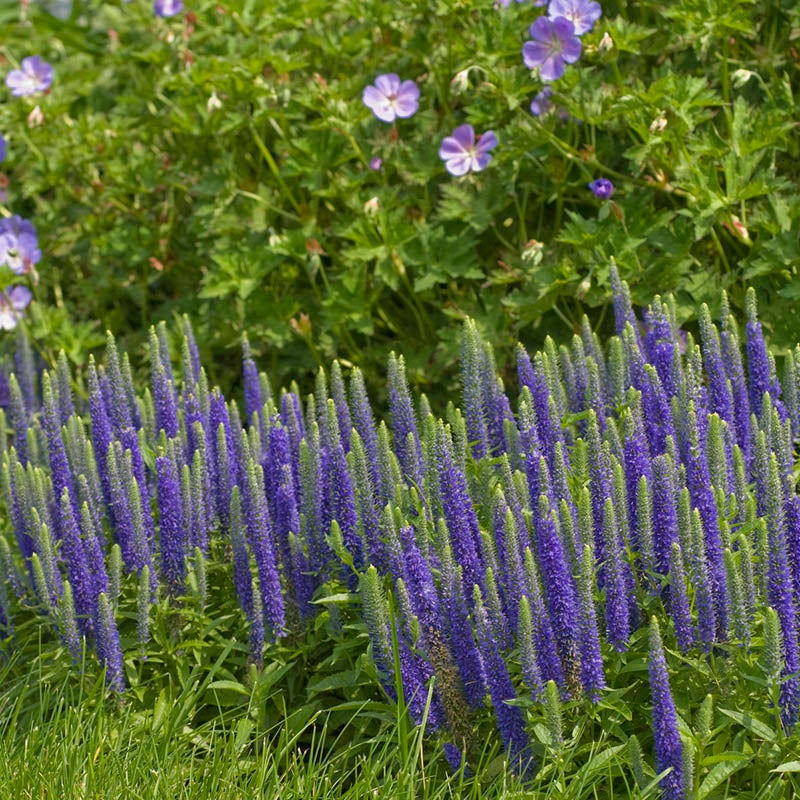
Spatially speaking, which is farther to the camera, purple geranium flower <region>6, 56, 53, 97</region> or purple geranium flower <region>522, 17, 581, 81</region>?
purple geranium flower <region>6, 56, 53, 97</region>

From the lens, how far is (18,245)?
A: 226 inches

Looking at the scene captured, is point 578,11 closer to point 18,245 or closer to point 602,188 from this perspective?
point 602,188

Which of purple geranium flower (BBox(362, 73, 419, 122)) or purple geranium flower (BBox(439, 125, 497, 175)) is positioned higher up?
purple geranium flower (BBox(362, 73, 419, 122))

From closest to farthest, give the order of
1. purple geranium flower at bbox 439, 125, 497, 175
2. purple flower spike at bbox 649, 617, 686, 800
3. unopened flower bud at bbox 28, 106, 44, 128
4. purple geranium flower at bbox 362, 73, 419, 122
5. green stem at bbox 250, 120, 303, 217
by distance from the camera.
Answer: purple flower spike at bbox 649, 617, 686, 800 → purple geranium flower at bbox 439, 125, 497, 175 → purple geranium flower at bbox 362, 73, 419, 122 → green stem at bbox 250, 120, 303, 217 → unopened flower bud at bbox 28, 106, 44, 128

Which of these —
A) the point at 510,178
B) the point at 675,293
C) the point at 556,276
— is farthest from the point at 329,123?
the point at 675,293

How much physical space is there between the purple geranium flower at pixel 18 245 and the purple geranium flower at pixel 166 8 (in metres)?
1.08

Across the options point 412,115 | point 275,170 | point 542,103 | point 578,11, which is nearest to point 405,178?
point 412,115

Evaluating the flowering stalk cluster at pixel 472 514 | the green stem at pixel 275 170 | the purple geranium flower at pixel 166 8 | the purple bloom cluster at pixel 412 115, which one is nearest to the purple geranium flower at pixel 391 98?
the purple bloom cluster at pixel 412 115

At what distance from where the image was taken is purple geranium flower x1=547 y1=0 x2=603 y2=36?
14.6ft

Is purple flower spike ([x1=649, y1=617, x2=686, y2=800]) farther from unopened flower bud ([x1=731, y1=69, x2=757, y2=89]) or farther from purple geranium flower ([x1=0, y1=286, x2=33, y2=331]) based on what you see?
purple geranium flower ([x1=0, y1=286, x2=33, y2=331])

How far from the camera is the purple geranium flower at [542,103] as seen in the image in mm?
4633

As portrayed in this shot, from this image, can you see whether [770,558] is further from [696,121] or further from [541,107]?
[541,107]

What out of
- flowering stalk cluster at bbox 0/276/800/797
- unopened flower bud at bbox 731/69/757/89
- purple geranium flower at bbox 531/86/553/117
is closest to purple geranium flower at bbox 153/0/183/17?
purple geranium flower at bbox 531/86/553/117

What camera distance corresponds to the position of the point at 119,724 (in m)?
3.14
